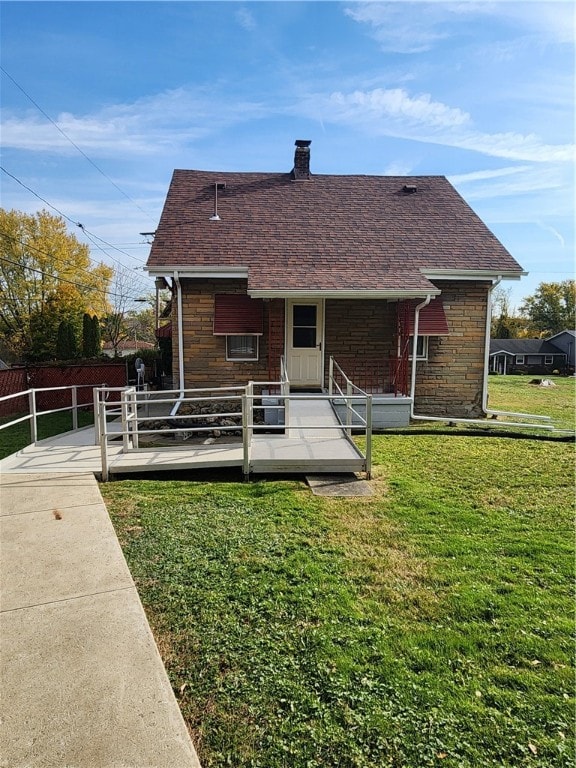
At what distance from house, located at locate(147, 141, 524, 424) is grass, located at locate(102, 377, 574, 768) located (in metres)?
5.70

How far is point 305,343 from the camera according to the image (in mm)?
11430

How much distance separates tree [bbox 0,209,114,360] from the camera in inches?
1243

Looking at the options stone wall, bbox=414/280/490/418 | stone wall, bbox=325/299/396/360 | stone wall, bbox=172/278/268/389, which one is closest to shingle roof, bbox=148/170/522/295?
stone wall, bbox=172/278/268/389

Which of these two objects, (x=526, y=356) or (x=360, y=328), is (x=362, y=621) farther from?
(x=526, y=356)

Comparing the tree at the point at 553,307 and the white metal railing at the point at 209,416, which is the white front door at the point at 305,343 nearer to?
the white metal railing at the point at 209,416

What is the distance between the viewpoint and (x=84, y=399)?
567 inches

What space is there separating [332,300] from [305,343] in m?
1.24

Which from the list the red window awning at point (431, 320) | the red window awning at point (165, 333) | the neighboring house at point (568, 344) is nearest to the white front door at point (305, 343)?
the red window awning at point (431, 320)

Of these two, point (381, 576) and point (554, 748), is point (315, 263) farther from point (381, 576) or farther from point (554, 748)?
point (554, 748)

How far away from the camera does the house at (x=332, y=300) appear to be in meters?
10.6

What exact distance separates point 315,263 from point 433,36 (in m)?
4.79

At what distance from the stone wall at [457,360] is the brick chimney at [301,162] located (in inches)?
237

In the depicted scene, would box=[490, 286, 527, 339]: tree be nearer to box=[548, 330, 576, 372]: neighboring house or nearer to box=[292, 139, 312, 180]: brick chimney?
box=[548, 330, 576, 372]: neighboring house

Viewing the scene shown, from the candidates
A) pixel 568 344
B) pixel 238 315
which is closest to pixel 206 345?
pixel 238 315
